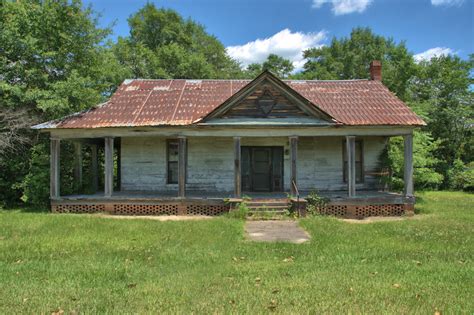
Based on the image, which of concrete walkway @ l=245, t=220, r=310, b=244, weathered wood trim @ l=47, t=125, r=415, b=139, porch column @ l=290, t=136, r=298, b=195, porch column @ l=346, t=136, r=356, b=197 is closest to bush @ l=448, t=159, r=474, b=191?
weathered wood trim @ l=47, t=125, r=415, b=139

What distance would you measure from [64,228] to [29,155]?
6769 millimetres

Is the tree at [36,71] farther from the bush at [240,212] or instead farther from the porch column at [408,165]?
the porch column at [408,165]

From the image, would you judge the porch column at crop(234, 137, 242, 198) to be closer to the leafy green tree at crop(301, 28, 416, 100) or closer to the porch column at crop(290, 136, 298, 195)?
the porch column at crop(290, 136, 298, 195)

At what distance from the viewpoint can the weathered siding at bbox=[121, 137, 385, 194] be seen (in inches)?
624

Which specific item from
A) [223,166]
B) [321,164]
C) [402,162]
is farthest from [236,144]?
[402,162]

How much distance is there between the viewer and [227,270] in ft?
20.9

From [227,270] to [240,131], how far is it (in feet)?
24.6

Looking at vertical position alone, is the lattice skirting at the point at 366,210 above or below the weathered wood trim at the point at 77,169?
below

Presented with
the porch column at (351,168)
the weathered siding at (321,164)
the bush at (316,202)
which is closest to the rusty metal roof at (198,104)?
the porch column at (351,168)

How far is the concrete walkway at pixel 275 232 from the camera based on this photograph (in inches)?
361

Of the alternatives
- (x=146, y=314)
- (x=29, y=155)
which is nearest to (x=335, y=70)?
(x=29, y=155)

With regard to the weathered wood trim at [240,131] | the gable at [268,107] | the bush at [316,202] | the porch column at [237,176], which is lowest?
the bush at [316,202]

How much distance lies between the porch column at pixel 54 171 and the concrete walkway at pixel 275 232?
711 centimetres

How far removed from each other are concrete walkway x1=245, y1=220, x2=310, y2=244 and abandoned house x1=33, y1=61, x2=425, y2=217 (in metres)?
1.58
